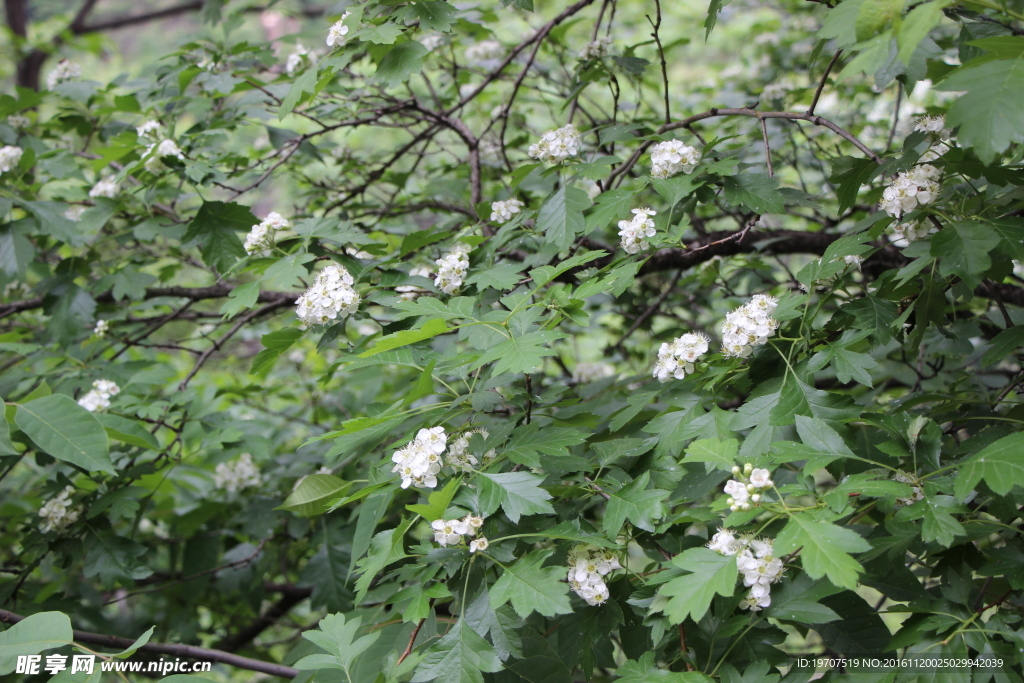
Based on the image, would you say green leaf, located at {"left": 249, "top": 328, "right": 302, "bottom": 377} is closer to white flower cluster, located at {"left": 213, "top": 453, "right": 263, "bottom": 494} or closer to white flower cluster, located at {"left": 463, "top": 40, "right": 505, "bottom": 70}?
white flower cluster, located at {"left": 213, "top": 453, "right": 263, "bottom": 494}

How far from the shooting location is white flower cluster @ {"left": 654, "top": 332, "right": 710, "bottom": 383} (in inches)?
53.4

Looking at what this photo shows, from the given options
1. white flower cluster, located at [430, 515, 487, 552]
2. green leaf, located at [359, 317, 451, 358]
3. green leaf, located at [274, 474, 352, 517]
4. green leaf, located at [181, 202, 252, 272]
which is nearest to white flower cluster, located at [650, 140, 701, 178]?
green leaf, located at [359, 317, 451, 358]

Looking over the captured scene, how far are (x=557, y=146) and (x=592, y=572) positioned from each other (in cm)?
99

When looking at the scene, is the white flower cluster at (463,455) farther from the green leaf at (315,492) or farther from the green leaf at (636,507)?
the green leaf at (315,492)

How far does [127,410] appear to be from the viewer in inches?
76.2

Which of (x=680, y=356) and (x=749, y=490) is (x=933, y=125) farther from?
(x=749, y=490)

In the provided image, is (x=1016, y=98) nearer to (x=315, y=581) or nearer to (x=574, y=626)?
(x=574, y=626)

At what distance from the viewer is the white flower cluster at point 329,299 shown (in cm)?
144

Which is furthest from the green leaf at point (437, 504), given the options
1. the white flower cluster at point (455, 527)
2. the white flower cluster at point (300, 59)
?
the white flower cluster at point (300, 59)

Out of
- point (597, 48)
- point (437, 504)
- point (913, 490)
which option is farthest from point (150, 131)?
point (913, 490)

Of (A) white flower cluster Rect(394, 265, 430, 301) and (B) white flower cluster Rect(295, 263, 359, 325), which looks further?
(A) white flower cluster Rect(394, 265, 430, 301)

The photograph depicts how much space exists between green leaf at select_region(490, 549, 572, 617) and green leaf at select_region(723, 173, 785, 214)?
0.88 m

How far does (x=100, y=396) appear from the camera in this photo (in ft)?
6.36

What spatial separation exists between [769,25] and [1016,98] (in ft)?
10.9
